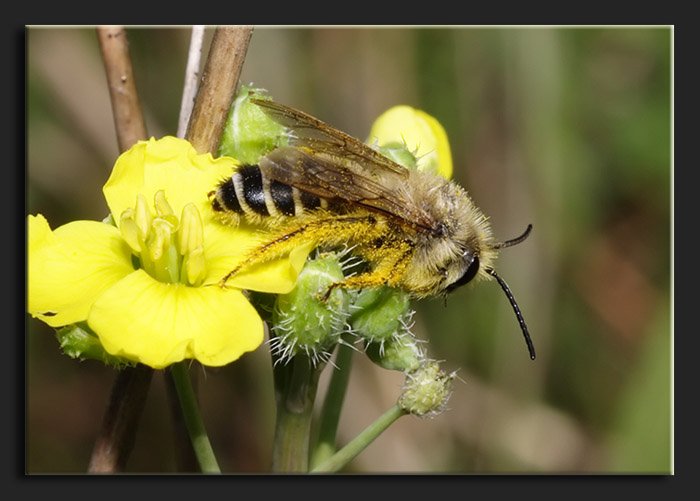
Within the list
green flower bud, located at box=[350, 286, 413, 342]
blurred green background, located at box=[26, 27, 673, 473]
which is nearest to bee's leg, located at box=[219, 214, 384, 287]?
green flower bud, located at box=[350, 286, 413, 342]

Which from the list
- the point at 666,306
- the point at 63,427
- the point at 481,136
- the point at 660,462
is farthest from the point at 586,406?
the point at 63,427

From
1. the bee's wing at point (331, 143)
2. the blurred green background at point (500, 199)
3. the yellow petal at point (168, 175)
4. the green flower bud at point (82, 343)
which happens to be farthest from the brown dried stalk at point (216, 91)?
the blurred green background at point (500, 199)

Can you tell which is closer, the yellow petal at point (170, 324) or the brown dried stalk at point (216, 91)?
the yellow petal at point (170, 324)

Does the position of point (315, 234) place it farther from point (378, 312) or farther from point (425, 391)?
point (425, 391)

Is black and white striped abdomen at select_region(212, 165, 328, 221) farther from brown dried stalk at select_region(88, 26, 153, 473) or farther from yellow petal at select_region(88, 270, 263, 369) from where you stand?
brown dried stalk at select_region(88, 26, 153, 473)

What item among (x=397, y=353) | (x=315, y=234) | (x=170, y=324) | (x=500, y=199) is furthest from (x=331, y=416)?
(x=500, y=199)

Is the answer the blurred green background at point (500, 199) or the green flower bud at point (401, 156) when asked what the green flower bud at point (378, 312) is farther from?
the blurred green background at point (500, 199)

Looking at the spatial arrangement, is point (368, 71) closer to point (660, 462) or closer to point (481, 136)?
point (481, 136)

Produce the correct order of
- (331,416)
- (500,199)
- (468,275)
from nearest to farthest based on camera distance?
(468,275) → (331,416) → (500,199)
